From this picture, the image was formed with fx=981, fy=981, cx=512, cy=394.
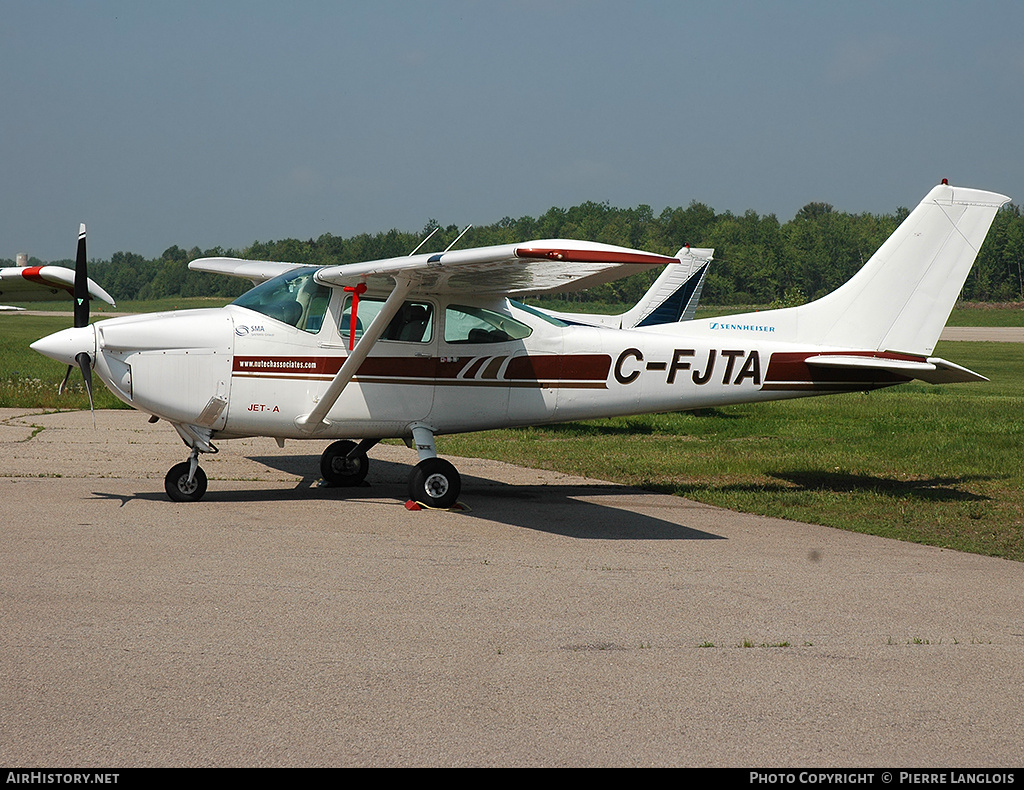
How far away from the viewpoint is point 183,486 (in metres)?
10.0

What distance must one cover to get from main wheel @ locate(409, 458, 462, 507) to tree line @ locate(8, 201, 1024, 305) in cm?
8797

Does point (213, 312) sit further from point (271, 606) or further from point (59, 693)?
point (59, 693)

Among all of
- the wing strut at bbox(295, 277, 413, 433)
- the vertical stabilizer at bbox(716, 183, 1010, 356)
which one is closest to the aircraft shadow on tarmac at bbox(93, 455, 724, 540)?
the wing strut at bbox(295, 277, 413, 433)

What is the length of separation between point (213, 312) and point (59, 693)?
248 inches

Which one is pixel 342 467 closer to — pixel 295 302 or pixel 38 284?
pixel 295 302

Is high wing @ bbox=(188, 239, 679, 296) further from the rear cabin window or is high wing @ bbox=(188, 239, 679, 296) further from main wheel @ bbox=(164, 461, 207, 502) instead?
main wheel @ bbox=(164, 461, 207, 502)

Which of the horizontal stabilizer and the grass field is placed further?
the horizontal stabilizer

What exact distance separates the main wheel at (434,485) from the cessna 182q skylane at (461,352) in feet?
0.07

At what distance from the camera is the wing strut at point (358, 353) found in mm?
9617

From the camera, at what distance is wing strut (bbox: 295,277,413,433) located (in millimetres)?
9617

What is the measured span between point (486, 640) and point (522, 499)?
555 cm

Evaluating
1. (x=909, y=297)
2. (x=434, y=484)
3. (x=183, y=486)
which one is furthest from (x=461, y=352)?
(x=909, y=297)
